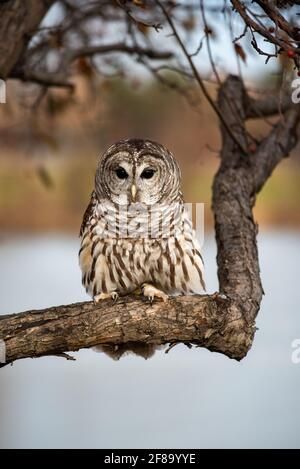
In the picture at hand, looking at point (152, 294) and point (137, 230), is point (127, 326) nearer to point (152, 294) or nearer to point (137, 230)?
point (152, 294)

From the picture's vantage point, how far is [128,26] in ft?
13.7

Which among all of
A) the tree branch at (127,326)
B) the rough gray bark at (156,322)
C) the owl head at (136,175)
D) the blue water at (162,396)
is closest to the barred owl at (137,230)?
the owl head at (136,175)

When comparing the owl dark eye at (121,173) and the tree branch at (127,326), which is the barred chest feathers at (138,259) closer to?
the owl dark eye at (121,173)

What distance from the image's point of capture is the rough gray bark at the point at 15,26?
3.39 meters

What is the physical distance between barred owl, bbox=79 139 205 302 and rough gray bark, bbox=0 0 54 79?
56cm

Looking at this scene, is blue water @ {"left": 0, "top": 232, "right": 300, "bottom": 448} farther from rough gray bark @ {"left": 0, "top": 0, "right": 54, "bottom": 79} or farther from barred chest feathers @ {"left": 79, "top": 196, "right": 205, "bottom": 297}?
rough gray bark @ {"left": 0, "top": 0, "right": 54, "bottom": 79}

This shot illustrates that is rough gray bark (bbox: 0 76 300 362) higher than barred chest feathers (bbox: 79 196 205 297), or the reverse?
barred chest feathers (bbox: 79 196 205 297)

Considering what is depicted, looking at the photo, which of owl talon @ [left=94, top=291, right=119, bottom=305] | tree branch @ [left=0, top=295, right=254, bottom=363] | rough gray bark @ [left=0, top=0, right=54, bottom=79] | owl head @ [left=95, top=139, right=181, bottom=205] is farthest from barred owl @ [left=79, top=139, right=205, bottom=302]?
rough gray bark @ [left=0, top=0, right=54, bottom=79]

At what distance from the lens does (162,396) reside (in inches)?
279

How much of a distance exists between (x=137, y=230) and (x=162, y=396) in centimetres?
409

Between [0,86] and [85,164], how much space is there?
7765mm

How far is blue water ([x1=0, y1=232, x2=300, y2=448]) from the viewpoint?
Answer: 5992 mm

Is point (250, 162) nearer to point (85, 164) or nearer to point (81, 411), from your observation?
point (81, 411)

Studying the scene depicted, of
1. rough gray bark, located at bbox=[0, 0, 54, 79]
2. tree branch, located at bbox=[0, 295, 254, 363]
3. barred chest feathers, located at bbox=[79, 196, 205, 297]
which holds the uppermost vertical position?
rough gray bark, located at bbox=[0, 0, 54, 79]
